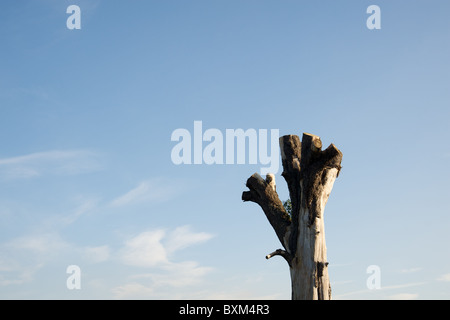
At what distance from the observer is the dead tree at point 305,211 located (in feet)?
45.7

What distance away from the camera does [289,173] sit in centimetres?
1495

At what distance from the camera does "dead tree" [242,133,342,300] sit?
13938 mm

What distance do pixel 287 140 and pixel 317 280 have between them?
464 cm

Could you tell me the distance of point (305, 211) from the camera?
14500 mm
